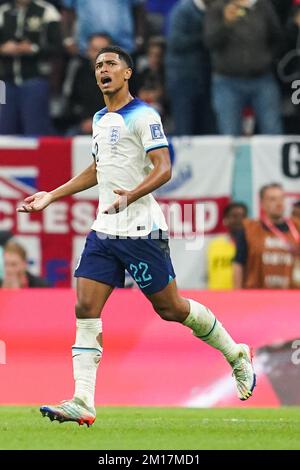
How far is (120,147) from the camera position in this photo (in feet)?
31.0

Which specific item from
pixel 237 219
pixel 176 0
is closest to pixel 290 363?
pixel 237 219

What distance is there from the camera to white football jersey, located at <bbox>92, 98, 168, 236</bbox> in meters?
9.42

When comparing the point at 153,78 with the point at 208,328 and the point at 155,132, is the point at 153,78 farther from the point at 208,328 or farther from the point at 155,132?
the point at 155,132

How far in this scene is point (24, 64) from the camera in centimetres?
1708

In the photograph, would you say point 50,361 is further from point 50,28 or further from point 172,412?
point 50,28

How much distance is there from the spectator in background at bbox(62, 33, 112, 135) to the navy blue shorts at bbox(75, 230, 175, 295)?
24.6 feet

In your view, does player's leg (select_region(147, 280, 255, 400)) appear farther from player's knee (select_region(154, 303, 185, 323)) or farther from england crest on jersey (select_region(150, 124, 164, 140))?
england crest on jersey (select_region(150, 124, 164, 140))

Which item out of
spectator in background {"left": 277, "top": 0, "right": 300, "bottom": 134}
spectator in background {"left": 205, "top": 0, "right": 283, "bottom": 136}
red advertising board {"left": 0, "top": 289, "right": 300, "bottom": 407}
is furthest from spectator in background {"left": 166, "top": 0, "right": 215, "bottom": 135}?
red advertising board {"left": 0, "top": 289, "right": 300, "bottom": 407}

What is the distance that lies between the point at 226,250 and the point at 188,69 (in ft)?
10.1

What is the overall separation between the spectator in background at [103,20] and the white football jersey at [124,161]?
25.1ft

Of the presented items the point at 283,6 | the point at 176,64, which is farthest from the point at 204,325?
the point at 283,6

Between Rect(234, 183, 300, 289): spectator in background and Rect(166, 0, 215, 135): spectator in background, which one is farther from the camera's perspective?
Rect(166, 0, 215, 135): spectator in background

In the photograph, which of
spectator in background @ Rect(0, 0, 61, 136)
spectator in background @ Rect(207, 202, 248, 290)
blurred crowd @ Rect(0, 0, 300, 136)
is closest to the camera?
spectator in background @ Rect(207, 202, 248, 290)

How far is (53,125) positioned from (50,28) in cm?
134
